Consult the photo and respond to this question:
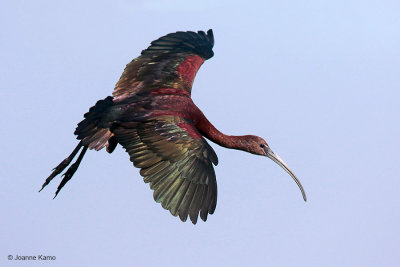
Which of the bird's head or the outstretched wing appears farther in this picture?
the bird's head

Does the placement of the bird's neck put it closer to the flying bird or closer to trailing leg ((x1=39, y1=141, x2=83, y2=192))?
the flying bird

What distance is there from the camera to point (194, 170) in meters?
11.9

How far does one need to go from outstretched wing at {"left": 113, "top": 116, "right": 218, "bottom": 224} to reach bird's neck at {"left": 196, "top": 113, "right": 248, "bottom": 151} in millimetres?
1154

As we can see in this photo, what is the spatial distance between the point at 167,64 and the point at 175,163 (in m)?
3.43

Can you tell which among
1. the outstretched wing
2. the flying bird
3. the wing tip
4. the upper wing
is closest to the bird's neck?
the flying bird

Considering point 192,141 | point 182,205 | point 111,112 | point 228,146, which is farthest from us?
point 228,146

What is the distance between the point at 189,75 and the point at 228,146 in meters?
1.70

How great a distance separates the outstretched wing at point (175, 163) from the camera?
456 inches

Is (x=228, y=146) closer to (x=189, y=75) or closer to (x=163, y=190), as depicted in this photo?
(x=189, y=75)

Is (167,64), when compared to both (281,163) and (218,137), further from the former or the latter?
(281,163)

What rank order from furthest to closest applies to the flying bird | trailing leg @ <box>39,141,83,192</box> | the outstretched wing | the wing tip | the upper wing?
the wing tip < the upper wing < trailing leg @ <box>39,141,83,192</box> < the flying bird < the outstretched wing

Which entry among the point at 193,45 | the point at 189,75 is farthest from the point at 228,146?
the point at 193,45

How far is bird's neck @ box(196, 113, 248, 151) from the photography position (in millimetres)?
13866

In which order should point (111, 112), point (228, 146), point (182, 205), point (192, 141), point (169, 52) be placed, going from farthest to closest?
point (169, 52) → point (228, 146) → point (111, 112) → point (192, 141) → point (182, 205)
